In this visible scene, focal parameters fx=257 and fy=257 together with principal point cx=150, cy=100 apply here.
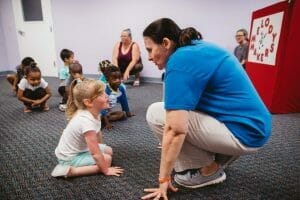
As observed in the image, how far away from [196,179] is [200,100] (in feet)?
1.25

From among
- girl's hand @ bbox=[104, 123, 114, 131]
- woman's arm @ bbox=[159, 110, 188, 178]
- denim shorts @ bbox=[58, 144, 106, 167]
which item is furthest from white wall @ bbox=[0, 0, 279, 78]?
woman's arm @ bbox=[159, 110, 188, 178]

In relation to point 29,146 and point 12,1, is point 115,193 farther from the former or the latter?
point 12,1

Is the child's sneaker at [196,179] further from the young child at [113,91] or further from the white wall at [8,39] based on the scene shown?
the white wall at [8,39]

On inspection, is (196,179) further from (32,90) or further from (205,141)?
(32,90)

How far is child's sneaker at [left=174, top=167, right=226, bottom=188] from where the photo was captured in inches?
45.7

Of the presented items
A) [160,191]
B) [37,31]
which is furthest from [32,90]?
[37,31]

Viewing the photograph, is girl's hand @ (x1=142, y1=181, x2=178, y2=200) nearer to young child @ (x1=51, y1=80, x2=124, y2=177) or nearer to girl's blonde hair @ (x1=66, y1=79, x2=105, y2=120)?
young child @ (x1=51, y1=80, x2=124, y2=177)

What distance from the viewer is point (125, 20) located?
4.17 metres

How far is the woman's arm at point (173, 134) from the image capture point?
2.98ft

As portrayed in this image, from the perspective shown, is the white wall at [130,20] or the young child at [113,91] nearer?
the young child at [113,91]

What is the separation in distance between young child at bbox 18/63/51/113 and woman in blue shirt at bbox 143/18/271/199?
1830 mm

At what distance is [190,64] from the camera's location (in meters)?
0.89

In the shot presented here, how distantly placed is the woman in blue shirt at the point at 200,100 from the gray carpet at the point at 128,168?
0.62 feet

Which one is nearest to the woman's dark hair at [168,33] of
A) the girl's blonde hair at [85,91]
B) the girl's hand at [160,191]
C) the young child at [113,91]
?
the girl's blonde hair at [85,91]
